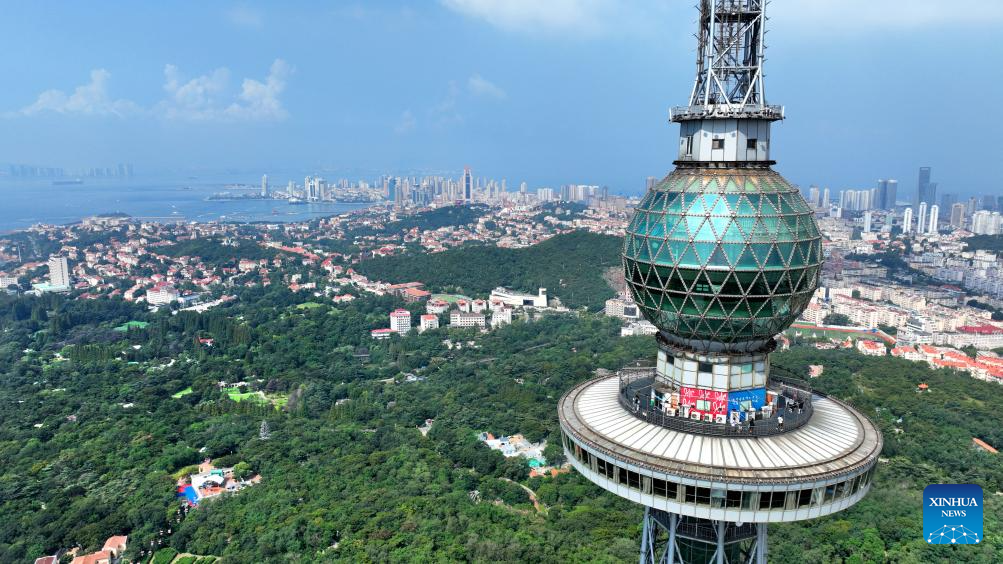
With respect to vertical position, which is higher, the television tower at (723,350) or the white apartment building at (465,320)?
the television tower at (723,350)

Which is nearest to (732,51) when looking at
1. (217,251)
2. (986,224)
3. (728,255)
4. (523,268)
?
(728,255)

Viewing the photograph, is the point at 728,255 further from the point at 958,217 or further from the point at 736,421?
the point at 958,217

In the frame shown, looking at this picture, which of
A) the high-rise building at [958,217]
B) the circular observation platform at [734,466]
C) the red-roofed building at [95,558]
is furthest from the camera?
the high-rise building at [958,217]

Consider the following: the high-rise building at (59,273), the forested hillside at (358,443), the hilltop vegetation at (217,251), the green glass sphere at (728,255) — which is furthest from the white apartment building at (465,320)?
the green glass sphere at (728,255)

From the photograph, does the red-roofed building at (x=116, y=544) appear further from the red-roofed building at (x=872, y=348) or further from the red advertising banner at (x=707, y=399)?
the red-roofed building at (x=872, y=348)

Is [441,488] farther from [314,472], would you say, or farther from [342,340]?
[342,340]

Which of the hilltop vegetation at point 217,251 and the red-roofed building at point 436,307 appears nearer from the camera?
the red-roofed building at point 436,307

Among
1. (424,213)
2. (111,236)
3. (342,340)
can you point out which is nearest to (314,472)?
(342,340)
